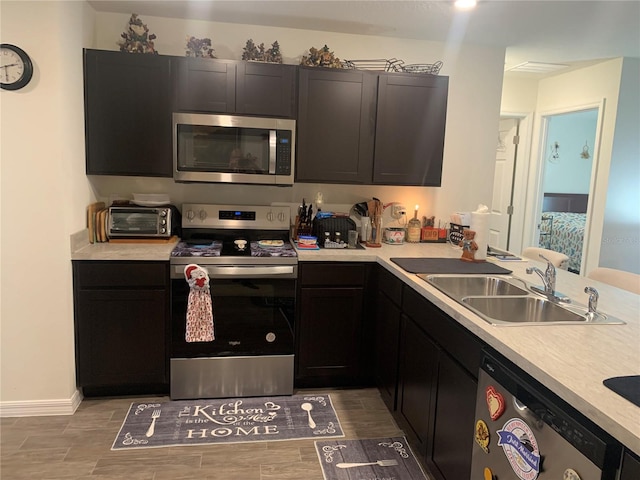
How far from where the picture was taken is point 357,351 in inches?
116

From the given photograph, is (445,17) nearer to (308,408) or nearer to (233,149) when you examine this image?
(233,149)

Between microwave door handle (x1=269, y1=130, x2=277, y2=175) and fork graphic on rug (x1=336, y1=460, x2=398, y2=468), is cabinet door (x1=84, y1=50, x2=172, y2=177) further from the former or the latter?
fork graphic on rug (x1=336, y1=460, x2=398, y2=468)

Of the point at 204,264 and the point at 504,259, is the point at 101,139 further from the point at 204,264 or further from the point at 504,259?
the point at 504,259

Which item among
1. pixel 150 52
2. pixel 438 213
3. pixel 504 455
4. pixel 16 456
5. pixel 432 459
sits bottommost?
pixel 16 456

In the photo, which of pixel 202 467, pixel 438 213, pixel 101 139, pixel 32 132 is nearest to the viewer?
pixel 202 467

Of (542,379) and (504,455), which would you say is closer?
(542,379)

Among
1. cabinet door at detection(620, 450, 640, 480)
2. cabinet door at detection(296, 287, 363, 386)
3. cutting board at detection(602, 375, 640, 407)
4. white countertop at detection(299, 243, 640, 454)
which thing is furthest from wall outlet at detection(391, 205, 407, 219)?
cabinet door at detection(620, 450, 640, 480)

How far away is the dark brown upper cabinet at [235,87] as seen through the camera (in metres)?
2.82

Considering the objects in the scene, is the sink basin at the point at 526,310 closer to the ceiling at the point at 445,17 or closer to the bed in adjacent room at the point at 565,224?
the ceiling at the point at 445,17

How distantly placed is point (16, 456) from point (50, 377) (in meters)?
0.47

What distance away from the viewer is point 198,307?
2.64m

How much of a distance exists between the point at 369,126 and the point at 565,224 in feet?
12.8

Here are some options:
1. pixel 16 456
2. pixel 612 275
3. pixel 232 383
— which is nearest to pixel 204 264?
pixel 232 383

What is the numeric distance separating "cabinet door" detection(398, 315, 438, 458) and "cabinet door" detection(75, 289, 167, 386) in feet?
4.63
